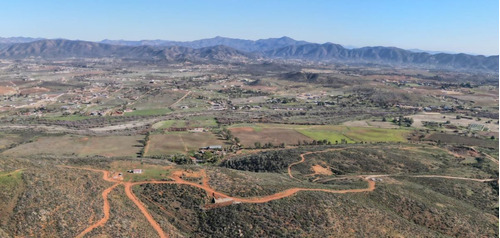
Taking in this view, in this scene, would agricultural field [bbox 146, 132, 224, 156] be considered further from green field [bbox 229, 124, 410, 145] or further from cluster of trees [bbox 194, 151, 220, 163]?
green field [bbox 229, 124, 410, 145]

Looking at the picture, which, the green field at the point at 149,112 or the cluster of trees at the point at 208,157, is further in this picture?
the green field at the point at 149,112

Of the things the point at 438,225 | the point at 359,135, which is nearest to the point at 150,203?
the point at 438,225

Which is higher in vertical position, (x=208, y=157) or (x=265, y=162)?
(x=265, y=162)

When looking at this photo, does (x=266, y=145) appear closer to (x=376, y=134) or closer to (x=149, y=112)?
(x=376, y=134)

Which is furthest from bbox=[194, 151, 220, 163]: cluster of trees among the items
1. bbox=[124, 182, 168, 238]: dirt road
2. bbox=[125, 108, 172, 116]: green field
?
bbox=[125, 108, 172, 116]: green field

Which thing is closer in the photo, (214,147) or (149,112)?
(214,147)

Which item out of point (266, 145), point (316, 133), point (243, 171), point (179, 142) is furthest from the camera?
point (316, 133)

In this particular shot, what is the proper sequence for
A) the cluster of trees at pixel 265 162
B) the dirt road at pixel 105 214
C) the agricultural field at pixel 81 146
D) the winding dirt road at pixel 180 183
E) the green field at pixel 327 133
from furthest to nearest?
the green field at pixel 327 133, the agricultural field at pixel 81 146, the cluster of trees at pixel 265 162, the winding dirt road at pixel 180 183, the dirt road at pixel 105 214

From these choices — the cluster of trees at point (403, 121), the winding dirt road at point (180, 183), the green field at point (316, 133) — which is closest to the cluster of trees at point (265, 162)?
the winding dirt road at point (180, 183)

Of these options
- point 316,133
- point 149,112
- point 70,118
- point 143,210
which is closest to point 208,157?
point 143,210

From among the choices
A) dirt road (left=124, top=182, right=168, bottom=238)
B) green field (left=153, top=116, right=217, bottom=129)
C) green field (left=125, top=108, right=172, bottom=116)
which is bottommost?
dirt road (left=124, top=182, right=168, bottom=238)

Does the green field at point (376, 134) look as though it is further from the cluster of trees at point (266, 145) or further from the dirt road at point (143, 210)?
the dirt road at point (143, 210)
